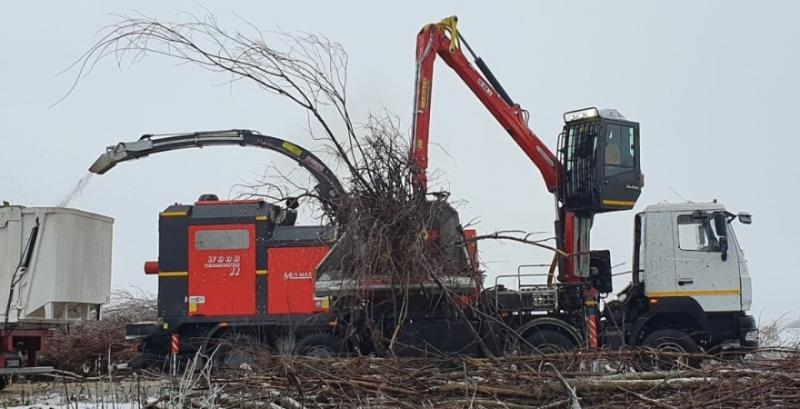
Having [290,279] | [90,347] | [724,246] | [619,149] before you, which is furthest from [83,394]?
[724,246]

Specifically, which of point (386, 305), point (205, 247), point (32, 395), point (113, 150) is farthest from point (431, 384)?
point (113, 150)

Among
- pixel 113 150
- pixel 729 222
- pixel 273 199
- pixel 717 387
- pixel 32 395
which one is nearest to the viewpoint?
pixel 717 387

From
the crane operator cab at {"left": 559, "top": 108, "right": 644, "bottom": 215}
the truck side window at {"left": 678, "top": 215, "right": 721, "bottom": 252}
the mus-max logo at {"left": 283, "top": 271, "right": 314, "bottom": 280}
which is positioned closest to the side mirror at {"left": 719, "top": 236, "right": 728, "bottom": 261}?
the truck side window at {"left": 678, "top": 215, "right": 721, "bottom": 252}

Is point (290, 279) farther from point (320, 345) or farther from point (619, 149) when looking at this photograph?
point (619, 149)

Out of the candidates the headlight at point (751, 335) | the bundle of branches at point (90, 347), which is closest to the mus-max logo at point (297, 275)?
the bundle of branches at point (90, 347)

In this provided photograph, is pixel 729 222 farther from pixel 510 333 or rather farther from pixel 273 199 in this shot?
pixel 273 199

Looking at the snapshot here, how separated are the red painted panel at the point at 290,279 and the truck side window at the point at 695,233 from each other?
19.5 ft

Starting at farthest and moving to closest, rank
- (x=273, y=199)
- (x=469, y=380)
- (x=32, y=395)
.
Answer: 1. (x=32, y=395)
2. (x=273, y=199)
3. (x=469, y=380)

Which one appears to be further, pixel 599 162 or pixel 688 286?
pixel 599 162

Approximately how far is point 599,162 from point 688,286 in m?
2.28

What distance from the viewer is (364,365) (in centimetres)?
877

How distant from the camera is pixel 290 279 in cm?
1605

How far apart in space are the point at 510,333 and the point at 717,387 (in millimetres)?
4007

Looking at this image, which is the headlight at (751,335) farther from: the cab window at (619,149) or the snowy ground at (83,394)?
the snowy ground at (83,394)
